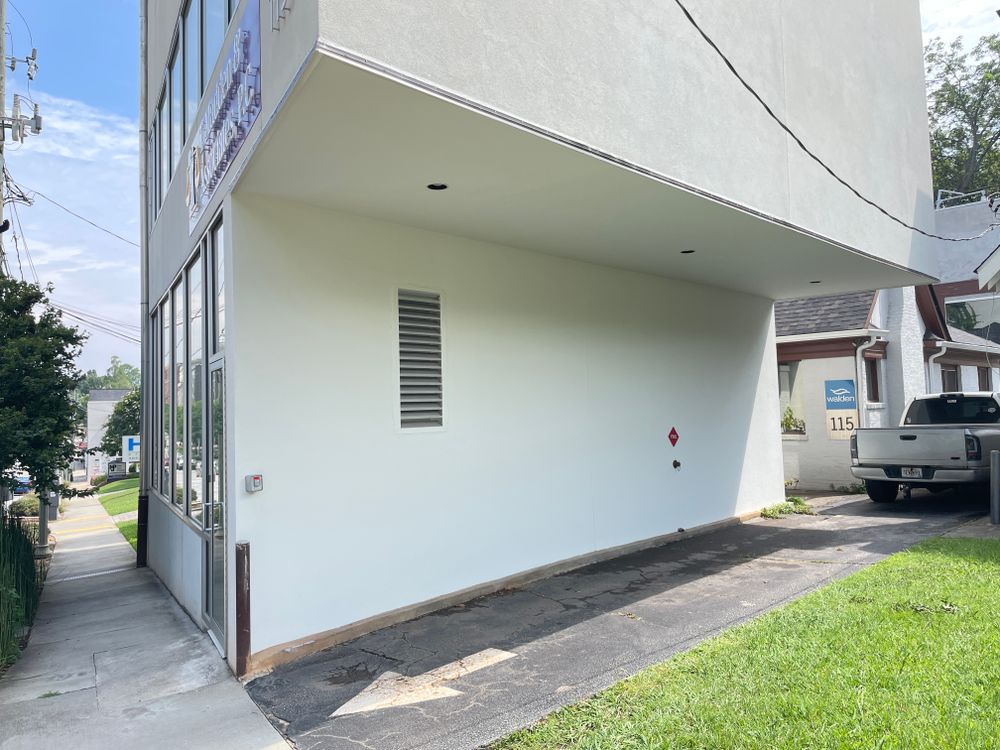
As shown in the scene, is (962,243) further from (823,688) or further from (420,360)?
(823,688)

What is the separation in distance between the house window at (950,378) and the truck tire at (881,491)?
844 cm

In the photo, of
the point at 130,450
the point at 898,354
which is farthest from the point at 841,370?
the point at 130,450

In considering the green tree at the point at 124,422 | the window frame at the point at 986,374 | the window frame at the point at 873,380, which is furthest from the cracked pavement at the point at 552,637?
the green tree at the point at 124,422

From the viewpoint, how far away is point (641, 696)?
14.1 feet

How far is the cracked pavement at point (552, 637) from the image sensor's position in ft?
14.0

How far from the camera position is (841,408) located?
14.1 meters

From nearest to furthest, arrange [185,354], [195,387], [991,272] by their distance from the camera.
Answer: [195,387]
[185,354]
[991,272]

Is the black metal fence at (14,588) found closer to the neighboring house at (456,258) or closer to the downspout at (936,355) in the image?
the neighboring house at (456,258)

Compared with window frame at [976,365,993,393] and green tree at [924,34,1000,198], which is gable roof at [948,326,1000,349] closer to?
window frame at [976,365,993,393]

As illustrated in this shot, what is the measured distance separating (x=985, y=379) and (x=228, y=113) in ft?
78.8

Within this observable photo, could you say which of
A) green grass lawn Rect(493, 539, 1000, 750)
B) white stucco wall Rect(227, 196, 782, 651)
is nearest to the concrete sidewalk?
white stucco wall Rect(227, 196, 782, 651)

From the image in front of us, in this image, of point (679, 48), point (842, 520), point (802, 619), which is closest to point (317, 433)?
point (802, 619)

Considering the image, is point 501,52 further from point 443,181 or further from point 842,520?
point 842,520

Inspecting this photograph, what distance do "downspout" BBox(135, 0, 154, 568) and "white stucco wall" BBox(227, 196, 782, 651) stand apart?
646 centimetres
